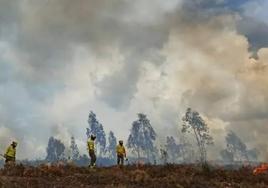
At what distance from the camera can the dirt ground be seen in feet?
77.5

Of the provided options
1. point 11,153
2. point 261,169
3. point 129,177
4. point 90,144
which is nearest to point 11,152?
point 11,153

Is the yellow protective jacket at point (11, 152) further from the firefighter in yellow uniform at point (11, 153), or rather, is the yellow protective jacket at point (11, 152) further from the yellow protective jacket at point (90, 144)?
the yellow protective jacket at point (90, 144)

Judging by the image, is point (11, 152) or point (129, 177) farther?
point (11, 152)

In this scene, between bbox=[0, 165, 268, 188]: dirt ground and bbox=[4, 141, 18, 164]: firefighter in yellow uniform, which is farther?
bbox=[4, 141, 18, 164]: firefighter in yellow uniform

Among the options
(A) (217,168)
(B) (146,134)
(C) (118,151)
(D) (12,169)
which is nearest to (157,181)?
(A) (217,168)

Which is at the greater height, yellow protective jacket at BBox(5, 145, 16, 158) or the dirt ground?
yellow protective jacket at BBox(5, 145, 16, 158)

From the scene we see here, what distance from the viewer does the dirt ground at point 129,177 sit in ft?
77.5

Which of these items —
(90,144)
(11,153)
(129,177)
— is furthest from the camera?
(90,144)

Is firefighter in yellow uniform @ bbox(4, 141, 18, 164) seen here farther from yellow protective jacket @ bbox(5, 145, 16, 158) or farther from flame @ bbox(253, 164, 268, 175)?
flame @ bbox(253, 164, 268, 175)

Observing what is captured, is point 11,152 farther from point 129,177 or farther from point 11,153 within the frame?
point 129,177

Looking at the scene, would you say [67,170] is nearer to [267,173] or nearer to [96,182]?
[96,182]

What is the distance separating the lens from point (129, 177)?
25359 millimetres

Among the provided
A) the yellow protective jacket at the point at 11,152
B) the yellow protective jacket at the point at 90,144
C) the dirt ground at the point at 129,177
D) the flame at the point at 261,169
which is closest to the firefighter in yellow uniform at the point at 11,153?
the yellow protective jacket at the point at 11,152

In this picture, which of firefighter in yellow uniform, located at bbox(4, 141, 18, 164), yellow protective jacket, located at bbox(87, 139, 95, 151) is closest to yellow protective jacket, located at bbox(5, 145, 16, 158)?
firefighter in yellow uniform, located at bbox(4, 141, 18, 164)
